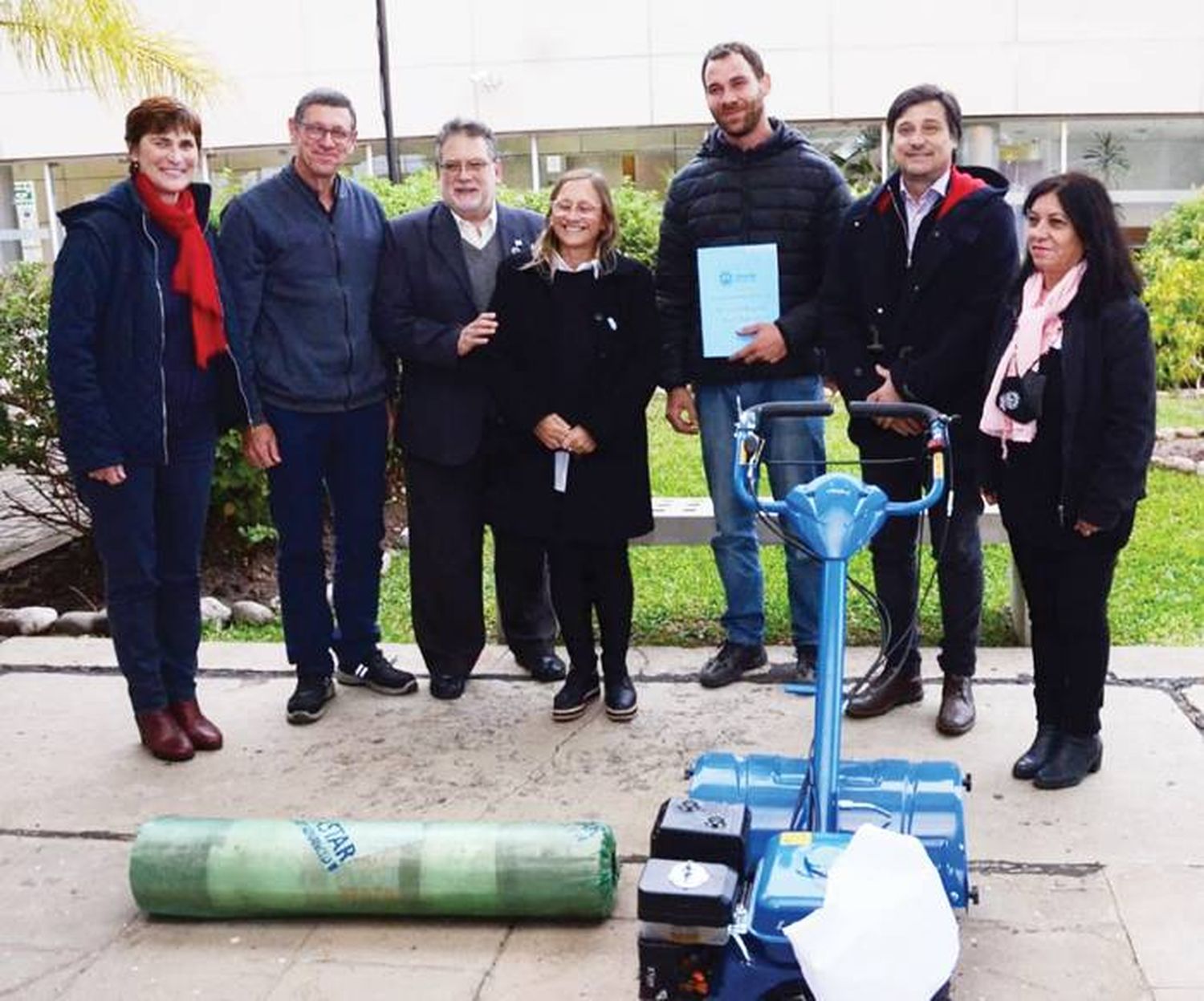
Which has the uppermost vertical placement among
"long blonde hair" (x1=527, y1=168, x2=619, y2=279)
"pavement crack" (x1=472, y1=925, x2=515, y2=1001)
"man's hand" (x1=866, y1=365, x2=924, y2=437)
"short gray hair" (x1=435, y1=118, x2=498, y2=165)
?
"short gray hair" (x1=435, y1=118, x2=498, y2=165)

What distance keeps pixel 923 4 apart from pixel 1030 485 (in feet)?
54.8

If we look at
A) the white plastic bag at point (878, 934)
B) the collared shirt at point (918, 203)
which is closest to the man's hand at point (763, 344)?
the collared shirt at point (918, 203)

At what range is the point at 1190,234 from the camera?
11133 mm

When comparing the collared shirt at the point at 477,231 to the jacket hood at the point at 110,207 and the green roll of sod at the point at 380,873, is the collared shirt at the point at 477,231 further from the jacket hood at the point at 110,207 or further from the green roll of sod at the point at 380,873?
the green roll of sod at the point at 380,873

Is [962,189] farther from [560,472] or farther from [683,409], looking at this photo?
[560,472]

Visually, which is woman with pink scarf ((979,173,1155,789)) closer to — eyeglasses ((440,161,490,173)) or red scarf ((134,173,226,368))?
eyeglasses ((440,161,490,173))

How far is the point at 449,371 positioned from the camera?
15.2 feet

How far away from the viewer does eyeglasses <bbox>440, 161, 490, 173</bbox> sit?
4488 millimetres

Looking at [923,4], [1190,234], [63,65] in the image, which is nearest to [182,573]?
[63,65]

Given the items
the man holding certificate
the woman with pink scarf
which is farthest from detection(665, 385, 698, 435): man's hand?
the woman with pink scarf

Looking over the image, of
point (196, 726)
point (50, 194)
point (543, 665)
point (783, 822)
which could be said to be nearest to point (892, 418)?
point (783, 822)

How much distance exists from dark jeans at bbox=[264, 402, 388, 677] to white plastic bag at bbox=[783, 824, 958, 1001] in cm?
264

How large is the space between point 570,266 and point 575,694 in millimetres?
1476

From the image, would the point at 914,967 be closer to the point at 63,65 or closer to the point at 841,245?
the point at 841,245
